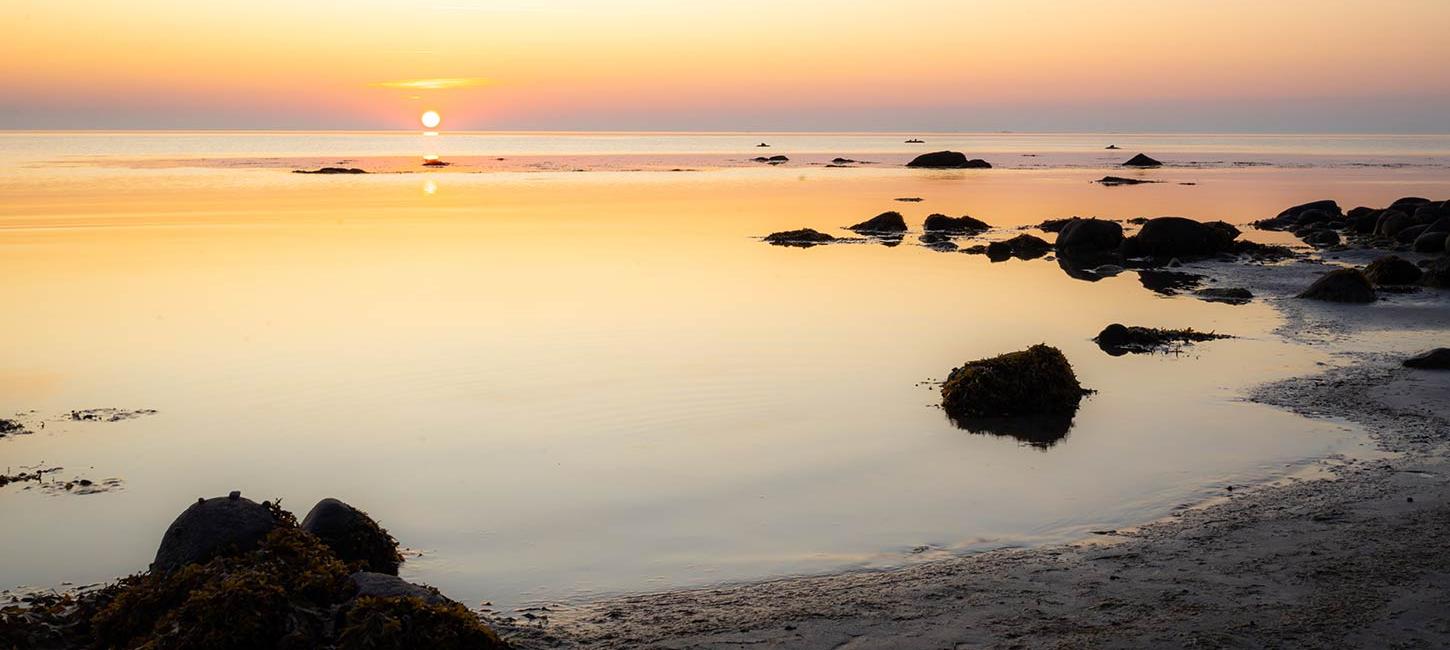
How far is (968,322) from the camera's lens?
829 inches

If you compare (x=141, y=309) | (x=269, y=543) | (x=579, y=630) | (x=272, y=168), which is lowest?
(x=579, y=630)

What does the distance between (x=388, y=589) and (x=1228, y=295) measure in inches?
829

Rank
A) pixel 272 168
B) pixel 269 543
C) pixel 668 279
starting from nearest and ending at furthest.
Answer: pixel 269 543, pixel 668 279, pixel 272 168

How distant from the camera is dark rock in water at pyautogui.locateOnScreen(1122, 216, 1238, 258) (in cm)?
3203

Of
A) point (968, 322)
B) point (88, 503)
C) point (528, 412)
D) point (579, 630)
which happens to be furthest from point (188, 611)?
point (968, 322)

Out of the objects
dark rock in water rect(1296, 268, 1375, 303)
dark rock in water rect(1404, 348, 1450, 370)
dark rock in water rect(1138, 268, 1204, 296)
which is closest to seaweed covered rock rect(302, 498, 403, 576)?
dark rock in water rect(1404, 348, 1450, 370)

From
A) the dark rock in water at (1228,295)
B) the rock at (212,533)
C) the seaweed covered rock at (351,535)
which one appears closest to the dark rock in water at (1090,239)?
the dark rock in water at (1228,295)

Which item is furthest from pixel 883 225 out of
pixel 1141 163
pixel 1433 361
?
pixel 1141 163

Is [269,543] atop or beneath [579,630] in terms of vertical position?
atop

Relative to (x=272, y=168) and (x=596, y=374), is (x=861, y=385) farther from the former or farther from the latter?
(x=272, y=168)

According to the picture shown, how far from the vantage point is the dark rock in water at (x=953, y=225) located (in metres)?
40.0

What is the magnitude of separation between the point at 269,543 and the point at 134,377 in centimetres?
933

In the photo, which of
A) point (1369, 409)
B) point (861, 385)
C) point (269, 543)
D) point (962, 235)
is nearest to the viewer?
point (269, 543)

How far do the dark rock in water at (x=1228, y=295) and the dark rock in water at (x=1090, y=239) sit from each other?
823cm
